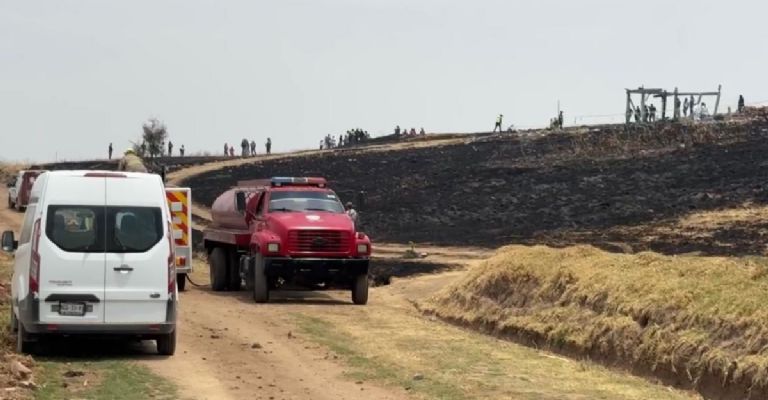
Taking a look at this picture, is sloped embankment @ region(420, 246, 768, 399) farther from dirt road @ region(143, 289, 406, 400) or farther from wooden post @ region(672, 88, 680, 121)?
wooden post @ region(672, 88, 680, 121)

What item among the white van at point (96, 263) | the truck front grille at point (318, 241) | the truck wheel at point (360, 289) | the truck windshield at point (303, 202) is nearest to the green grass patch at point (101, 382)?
the white van at point (96, 263)

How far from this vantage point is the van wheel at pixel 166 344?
15852 millimetres

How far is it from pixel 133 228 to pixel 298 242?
894 centimetres

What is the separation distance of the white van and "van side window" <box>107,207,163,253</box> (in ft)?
0.05

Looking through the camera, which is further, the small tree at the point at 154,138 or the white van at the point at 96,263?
the small tree at the point at 154,138

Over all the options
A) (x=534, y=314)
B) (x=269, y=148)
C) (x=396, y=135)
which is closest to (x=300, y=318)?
(x=534, y=314)

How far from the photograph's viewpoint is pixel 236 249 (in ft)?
89.8

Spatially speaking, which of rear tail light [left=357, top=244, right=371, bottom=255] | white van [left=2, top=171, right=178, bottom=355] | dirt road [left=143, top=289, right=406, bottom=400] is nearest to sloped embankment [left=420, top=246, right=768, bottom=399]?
rear tail light [left=357, top=244, right=371, bottom=255]

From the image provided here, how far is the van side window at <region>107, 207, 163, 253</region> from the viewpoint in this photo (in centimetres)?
1548

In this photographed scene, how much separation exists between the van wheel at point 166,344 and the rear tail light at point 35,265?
1902 millimetres

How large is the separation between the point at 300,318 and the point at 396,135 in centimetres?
6586


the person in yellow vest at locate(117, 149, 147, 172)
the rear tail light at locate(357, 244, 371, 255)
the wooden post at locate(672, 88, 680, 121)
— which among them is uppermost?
the wooden post at locate(672, 88, 680, 121)

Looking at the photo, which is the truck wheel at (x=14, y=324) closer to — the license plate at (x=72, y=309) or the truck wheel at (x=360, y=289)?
the license plate at (x=72, y=309)

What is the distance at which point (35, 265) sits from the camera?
49.2ft
